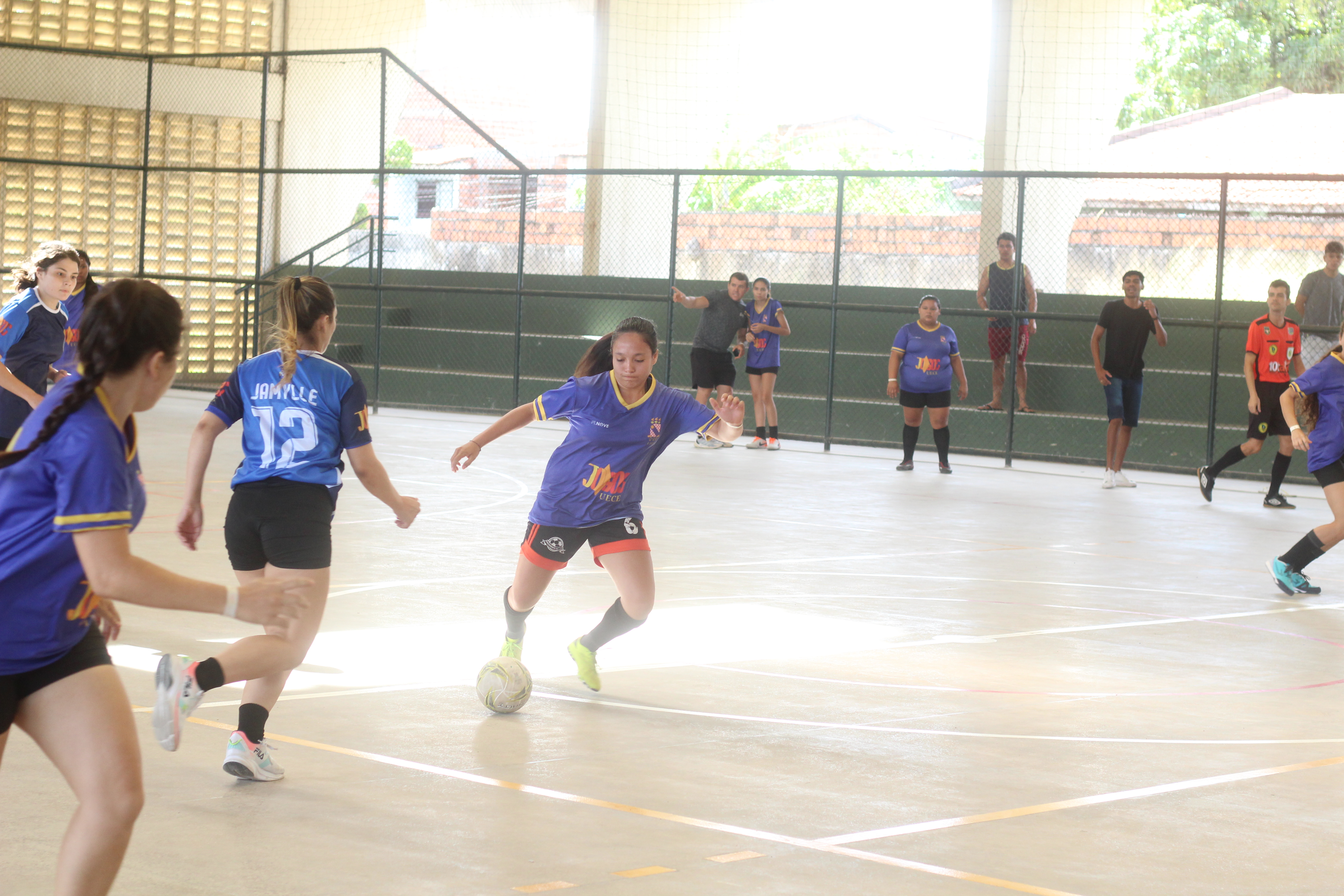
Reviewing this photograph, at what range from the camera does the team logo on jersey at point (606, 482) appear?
20.8 ft

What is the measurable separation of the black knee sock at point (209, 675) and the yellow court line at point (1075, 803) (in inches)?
67.5

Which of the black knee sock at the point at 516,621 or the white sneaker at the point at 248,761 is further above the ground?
the black knee sock at the point at 516,621

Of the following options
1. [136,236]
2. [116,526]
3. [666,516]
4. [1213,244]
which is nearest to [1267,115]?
[1213,244]

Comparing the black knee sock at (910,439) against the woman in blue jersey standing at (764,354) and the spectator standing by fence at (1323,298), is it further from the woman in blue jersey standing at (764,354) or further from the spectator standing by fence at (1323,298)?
the spectator standing by fence at (1323,298)

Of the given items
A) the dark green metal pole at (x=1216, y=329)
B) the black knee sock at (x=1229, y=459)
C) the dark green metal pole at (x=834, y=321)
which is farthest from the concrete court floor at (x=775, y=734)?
the dark green metal pole at (x=834, y=321)

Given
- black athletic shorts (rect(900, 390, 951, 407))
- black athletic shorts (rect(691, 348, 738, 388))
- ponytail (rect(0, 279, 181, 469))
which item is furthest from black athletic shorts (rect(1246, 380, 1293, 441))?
ponytail (rect(0, 279, 181, 469))

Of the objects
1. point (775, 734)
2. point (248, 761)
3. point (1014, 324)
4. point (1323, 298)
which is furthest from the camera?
point (1014, 324)

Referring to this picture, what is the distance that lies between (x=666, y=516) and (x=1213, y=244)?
63.4 ft

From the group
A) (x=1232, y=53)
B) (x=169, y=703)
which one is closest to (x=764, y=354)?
(x=169, y=703)

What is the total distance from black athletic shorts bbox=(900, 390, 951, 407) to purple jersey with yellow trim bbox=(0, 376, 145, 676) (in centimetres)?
1419

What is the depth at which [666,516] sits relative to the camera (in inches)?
484

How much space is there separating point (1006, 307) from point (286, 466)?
14.5 meters

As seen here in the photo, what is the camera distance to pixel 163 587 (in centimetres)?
312

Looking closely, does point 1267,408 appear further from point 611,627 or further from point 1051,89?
point 611,627
